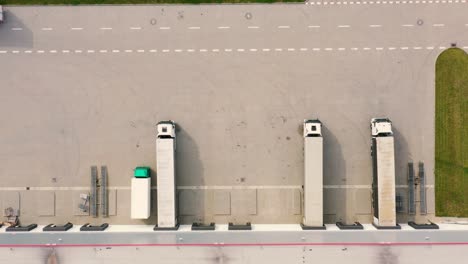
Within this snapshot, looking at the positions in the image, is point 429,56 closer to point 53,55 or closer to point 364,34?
point 364,34

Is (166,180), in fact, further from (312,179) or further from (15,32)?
(15,32)

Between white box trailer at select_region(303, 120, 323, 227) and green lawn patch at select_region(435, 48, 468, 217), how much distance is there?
750cm

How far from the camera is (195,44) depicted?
728 inches

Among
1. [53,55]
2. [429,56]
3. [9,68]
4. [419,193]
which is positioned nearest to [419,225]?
[419,193]

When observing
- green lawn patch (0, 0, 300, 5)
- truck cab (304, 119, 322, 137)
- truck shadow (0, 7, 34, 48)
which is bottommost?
truck cab (304, 119, 322, 137)

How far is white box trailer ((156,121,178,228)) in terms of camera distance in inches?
686

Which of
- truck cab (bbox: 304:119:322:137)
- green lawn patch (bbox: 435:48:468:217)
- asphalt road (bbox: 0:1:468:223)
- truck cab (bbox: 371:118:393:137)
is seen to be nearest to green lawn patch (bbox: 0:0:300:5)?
asphalt road (bbox: 0:1:468:223)

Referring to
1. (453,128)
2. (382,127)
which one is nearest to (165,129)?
(382,127)

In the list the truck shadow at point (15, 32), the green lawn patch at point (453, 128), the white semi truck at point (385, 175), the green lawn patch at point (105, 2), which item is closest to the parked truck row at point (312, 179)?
the white semi truck at point (385, 175)

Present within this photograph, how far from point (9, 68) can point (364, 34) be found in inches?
856

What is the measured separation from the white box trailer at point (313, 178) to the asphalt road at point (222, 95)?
1.08 meters

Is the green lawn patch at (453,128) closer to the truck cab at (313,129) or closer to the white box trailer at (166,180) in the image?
the truck cab at (313,129)

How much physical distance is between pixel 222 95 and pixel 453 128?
46.4 feet

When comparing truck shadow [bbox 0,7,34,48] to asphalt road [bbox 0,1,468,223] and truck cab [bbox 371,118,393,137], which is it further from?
truck cab [bbox 371,118,393,137]
